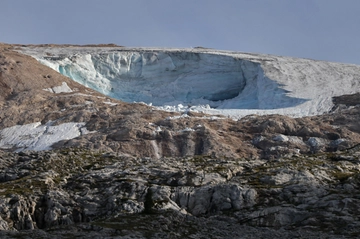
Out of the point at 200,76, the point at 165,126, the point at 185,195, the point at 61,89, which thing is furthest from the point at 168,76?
the point at 185,195

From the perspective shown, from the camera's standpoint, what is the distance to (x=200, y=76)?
303ft

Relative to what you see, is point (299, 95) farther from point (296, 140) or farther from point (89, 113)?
point (89, 113)

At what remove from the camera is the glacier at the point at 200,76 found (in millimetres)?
84438

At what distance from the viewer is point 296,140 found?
61.4 m

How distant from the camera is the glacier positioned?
8444 centimetres

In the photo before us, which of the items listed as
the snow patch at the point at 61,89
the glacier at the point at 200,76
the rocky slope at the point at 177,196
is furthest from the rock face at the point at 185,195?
the glacier at the point at 200,76

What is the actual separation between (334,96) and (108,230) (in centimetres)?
5936

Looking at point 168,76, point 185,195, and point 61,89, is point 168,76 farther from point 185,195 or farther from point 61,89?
point 185,195

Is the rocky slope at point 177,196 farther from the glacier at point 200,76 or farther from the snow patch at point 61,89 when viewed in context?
the glacier at point 200,76

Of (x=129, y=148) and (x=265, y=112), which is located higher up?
(x=265, y=112)

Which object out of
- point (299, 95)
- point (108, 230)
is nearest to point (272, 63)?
point (299, 95)

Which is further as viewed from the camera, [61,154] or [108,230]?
[61,154]

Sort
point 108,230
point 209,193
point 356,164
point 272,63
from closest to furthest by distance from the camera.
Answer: point 108,230 → point 209,193 → point 356,164 → point 272,63

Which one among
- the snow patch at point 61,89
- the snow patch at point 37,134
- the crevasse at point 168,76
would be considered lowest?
the snow patch at point 37,134
